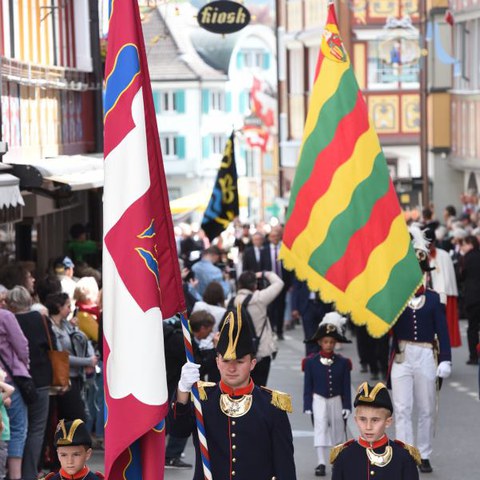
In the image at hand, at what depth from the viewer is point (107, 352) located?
336 inches

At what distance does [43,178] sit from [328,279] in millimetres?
4322

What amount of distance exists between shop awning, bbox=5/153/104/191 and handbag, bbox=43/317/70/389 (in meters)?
3.94

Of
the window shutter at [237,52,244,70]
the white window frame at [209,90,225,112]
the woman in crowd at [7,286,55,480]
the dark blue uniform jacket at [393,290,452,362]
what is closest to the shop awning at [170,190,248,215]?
the dark blue uniform jacket at [393,290,452,362]

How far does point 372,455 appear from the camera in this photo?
8812 millimetres

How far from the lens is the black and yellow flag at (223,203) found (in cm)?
2542

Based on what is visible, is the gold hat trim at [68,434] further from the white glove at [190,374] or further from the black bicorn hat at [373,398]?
the black bicorn hat at [373,398]

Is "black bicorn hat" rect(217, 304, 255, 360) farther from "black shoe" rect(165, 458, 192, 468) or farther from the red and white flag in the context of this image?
"black shoe" rect(165, 458, 192, 468)

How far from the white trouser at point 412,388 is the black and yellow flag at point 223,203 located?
11.4 metres

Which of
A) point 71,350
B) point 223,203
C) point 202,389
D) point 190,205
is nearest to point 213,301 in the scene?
point 71,350

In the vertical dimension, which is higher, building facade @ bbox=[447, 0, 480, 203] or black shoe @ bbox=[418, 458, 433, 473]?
building facade @ bbox=[447, 0, 480, 203]

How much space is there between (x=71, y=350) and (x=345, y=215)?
2640 millimetres

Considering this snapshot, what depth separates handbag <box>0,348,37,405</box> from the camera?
12.7 meters

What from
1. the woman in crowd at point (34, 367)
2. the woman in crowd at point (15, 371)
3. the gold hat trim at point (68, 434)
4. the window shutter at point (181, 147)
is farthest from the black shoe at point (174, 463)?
the window shutter at point (181, 147)

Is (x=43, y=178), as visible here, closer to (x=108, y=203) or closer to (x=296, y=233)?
(x=296, y=233)
